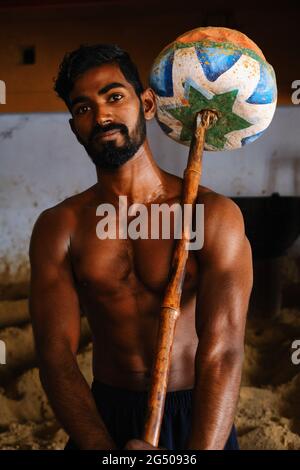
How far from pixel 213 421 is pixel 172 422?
268 mm

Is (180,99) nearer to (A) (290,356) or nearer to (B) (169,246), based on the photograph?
(B) (169,246)

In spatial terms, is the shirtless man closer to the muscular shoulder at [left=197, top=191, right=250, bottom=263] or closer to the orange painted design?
the muscular shoulder at [left=197, top=191, right=250, bottom=263]

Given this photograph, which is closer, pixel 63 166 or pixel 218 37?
pixel 218 37

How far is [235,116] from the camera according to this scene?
5.19 ft

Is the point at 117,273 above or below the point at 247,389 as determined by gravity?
above

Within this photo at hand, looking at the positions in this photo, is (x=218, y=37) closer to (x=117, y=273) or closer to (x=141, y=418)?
(x=117, y=273)

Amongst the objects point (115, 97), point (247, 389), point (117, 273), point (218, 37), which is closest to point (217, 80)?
point (218, 37)

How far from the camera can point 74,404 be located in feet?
4.66

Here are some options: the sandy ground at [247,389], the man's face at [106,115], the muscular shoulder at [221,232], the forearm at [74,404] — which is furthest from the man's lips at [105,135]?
the sandy ground at [247,389]

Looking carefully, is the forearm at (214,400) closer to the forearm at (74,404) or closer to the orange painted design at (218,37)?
the forearm at (74,404)

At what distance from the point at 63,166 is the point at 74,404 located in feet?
8.24

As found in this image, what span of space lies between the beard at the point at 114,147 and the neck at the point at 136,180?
25 mm

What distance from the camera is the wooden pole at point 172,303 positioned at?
1246 millimetres

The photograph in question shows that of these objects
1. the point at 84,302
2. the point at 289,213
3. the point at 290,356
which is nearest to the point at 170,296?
the point at 84,302
